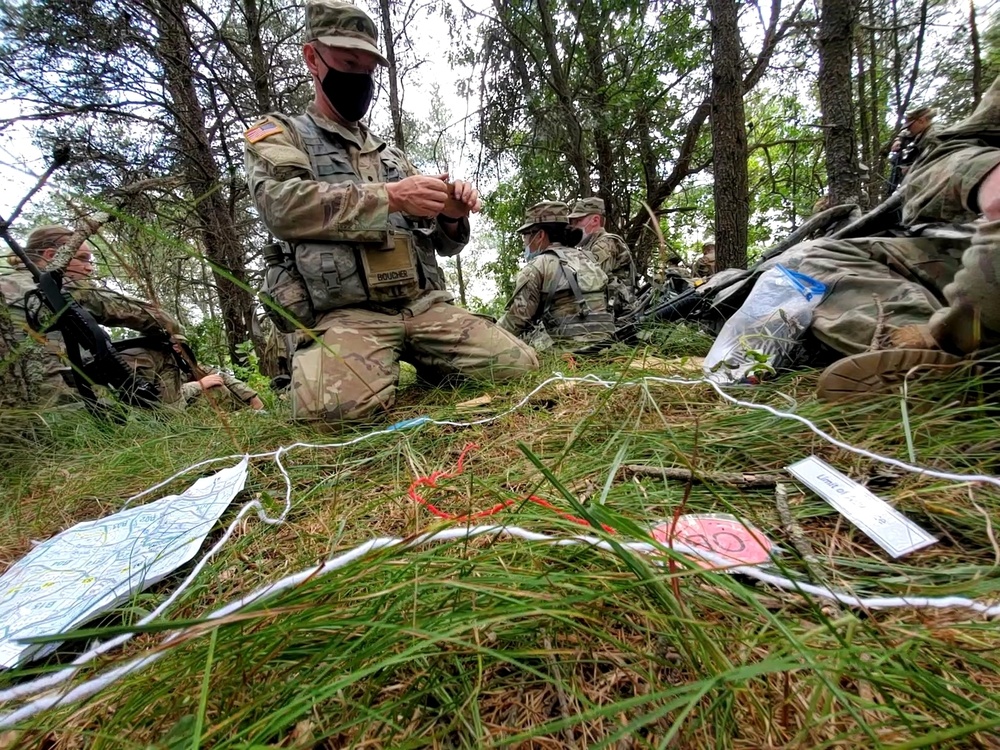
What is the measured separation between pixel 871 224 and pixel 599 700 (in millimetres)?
2189

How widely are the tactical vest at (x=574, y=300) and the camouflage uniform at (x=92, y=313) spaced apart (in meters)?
2.67

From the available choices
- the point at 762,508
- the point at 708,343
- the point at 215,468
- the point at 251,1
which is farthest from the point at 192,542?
the point at 251,1

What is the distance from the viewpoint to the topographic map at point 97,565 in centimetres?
77

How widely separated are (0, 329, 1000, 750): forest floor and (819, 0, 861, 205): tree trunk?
310cm

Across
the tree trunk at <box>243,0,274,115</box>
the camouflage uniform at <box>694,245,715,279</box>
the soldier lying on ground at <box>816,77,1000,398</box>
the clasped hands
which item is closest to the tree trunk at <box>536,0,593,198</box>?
the camouflage uniform at <box>694,245,715,279</box>

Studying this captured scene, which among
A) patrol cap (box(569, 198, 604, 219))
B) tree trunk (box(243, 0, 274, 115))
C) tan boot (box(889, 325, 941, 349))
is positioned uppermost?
tree trunk (box(243, 0, 274, 115))

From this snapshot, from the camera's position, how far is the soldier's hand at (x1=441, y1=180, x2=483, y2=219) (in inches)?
80.1

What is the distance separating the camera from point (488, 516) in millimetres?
775

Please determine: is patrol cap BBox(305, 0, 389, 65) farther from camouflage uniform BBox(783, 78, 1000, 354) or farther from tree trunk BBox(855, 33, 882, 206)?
tree trunk BBox(855, 33, 882, 206)

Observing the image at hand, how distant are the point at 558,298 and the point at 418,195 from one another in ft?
6.47

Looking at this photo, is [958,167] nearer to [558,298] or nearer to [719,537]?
[719,537]

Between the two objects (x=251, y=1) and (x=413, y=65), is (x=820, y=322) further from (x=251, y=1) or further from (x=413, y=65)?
(x=413, y=65)

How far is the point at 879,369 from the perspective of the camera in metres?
1.11

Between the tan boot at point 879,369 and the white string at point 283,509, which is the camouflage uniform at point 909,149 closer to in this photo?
the tan boot at point 879,369
